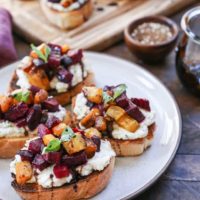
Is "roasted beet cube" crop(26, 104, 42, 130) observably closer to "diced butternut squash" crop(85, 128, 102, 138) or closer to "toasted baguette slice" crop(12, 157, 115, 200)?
"diced butternut squash" crop(85, 128, 102, 138)

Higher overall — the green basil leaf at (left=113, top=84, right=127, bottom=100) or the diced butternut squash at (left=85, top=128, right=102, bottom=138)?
the green basil leaf at (left=113, top=84, right=127, bottom=100)

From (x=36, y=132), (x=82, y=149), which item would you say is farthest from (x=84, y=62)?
(x=82, y=149)

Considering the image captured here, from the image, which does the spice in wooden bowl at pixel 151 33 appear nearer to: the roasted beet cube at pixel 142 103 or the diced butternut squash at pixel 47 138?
the roasted beet cube at pixel 142 103

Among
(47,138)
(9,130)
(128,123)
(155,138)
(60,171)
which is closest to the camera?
(60,171)

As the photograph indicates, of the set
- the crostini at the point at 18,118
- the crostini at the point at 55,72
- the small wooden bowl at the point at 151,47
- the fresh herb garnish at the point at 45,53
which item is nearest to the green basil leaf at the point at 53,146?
the crostini at the point at 18,118

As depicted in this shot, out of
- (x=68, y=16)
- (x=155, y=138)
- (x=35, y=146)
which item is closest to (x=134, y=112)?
(x=155, y=138)

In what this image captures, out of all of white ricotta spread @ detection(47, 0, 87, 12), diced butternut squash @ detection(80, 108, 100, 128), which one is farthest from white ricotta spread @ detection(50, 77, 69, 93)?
white ricotta spread @ detection(47, 0, 87, 12)

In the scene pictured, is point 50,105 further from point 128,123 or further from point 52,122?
point 128,123
